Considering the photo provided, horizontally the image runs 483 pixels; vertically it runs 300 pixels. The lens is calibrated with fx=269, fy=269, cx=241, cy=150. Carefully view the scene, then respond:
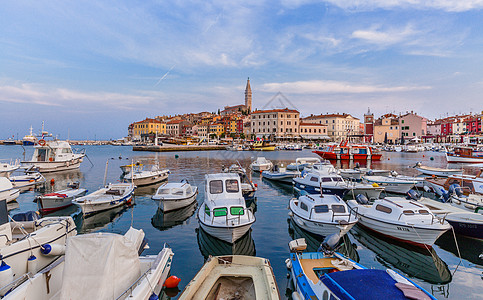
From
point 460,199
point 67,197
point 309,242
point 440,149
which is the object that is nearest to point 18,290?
point 309,242

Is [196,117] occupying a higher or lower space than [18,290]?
higher

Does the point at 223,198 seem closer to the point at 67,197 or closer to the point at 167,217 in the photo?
the point at 167,217

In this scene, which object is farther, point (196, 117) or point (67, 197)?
point (196, 117)

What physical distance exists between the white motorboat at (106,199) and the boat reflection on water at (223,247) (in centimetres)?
742

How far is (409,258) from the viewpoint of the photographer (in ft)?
35.4

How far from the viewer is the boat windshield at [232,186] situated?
A: 1414 cm

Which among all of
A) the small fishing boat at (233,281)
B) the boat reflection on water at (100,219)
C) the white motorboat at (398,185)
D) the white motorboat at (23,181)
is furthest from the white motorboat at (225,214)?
the white motorboat at (23,181)

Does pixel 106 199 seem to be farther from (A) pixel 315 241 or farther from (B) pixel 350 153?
(B) pixel 350 153

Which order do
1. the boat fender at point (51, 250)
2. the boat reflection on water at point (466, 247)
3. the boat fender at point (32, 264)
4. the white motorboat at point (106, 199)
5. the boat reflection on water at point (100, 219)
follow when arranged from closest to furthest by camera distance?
1. the boat fender at point (32, 264)
2. the boat fender at point (51, 250)
3. the boat reflection on water at point (466, 247)
4. the boat reflection on water at point (100, 219)
5. the white motorboat at point (106, 199)

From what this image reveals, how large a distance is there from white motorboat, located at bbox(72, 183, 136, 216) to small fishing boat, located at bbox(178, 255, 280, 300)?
35.2 feet

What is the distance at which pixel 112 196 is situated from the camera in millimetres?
17344

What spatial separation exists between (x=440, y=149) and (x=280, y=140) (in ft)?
198

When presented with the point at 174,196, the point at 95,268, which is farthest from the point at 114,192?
the point at 95,268

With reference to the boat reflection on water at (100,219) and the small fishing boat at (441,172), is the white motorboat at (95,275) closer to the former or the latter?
the boat reflection on water at (100,219)
